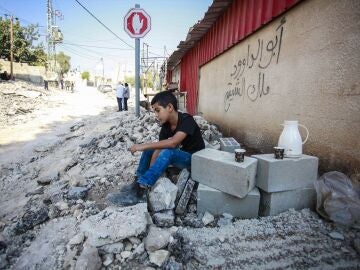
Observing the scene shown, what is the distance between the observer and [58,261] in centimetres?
194

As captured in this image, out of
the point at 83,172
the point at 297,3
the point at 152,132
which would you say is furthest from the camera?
the point at 152,132

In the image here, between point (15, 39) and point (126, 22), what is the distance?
Result: 2687 centimetres

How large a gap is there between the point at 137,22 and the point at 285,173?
4528 mm

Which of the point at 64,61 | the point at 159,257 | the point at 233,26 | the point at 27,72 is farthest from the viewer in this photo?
the point at 64,61

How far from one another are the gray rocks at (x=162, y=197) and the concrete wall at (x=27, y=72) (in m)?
26.8

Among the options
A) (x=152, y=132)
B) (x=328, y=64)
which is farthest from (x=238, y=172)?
(x=152, y=132)

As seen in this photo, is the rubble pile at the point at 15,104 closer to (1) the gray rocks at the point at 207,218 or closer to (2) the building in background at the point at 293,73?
Result: (2) the building in background at the point at 293,73

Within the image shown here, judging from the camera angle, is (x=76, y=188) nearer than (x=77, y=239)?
No

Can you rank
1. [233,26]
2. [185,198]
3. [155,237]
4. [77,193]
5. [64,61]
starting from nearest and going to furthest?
[155,237], [185,198], [77,193], [233,26], [64,61]

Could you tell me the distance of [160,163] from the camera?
2600 mm

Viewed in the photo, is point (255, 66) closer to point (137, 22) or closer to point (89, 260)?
point (137, 22)

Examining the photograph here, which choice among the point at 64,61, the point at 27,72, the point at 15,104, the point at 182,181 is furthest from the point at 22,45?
the point at 182,181

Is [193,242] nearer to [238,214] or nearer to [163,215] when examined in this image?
[163,215]

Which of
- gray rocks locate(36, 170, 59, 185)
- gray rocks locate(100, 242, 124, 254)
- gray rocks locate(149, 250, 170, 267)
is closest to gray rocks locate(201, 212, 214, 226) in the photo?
gray rocks locate(149, 250, 170, 267)
